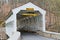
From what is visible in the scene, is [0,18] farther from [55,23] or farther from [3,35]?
[55,23]

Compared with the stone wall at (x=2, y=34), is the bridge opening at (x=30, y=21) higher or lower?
higher

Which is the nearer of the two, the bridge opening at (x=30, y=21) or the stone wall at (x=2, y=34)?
the bridge opening at (x=30, y=21)

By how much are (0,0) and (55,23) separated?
396 centimetres

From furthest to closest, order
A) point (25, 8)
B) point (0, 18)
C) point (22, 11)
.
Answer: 1. point (0, 18)
2. point (22, 11)
3. point (25, 8)

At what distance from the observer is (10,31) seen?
11328mm

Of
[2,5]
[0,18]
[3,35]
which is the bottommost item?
[3,35]

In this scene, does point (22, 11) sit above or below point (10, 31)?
above

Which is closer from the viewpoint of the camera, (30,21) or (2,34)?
(30,21)

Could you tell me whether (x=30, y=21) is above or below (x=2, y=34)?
above

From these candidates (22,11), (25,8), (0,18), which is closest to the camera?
(25,8)

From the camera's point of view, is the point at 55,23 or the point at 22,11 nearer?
the point at 22,11

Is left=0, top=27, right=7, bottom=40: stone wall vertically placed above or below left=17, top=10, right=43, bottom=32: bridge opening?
below

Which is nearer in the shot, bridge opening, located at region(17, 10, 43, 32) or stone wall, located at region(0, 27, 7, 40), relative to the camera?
bridge opening, located at region(17, 10, 43, 32)

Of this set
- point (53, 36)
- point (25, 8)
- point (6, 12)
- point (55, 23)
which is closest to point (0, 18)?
point (6, 12)
